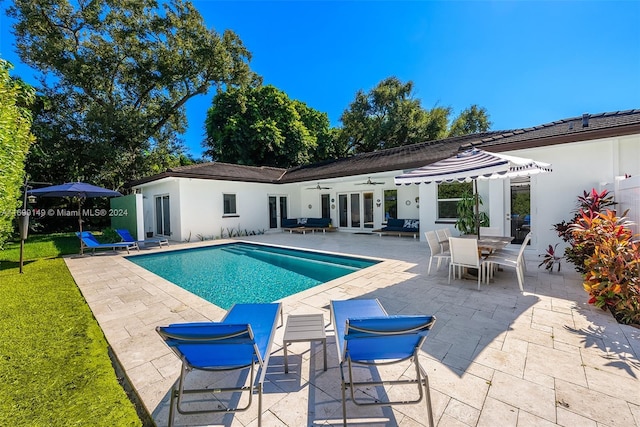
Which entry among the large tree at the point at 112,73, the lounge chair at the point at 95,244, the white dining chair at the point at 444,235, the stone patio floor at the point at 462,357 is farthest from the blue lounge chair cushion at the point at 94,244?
the white dining chair at the point at 444,235

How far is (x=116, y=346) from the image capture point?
3.33m

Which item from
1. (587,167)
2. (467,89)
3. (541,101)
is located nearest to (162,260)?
(587,167)

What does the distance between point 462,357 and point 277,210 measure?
14.7 meters

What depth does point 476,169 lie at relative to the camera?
15.9ft

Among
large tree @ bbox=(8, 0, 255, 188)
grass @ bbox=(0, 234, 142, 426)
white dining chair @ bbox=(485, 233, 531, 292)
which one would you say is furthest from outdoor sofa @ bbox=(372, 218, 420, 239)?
large tree @ bbox=(8, 0, 255, 188)

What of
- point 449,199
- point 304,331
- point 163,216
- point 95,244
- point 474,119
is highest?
point 474,119

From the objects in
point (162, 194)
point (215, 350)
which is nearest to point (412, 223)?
point (215, 350)

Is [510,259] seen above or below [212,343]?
below

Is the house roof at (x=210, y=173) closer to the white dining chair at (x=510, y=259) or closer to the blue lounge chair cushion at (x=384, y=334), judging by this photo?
the white dining chair at (x=510, y=259)

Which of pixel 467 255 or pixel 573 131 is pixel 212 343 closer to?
pixel 467 255

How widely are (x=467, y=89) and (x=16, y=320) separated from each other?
2772 cm

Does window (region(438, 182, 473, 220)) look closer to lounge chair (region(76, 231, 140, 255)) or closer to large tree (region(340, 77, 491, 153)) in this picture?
lounge chair (region(76, 231, 140, 255))

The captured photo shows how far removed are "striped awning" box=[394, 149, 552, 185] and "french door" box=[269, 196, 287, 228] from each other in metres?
11.9

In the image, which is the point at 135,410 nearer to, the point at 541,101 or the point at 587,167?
the point at 587,167
